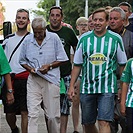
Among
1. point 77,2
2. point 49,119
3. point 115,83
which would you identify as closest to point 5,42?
point 49,119

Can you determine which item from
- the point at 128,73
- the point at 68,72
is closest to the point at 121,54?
the point at 128,73

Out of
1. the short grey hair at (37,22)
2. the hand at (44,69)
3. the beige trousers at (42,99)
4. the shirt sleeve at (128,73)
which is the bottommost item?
the beige trousers at (42,99)

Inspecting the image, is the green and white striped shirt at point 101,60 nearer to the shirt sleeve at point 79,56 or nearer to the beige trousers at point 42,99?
the shirt sleeve at point 79,56

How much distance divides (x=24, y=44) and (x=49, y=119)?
116 cm

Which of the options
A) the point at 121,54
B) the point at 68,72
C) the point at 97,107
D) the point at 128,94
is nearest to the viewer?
the point at 128,94

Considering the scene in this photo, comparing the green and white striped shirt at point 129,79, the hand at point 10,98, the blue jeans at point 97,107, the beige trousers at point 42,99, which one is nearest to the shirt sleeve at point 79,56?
the blue jeans at point 97,107

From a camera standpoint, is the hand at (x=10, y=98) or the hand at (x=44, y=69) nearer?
the hand at (x=44, y=69)

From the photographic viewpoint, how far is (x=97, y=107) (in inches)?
296

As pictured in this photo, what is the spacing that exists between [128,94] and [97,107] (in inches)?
37.1

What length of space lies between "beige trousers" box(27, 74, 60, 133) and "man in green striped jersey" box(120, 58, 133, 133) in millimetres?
1493

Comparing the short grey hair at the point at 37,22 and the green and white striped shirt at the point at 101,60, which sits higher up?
the short grey hair at the point at 37,22

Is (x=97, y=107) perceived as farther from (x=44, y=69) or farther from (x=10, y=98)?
(x=10, y=98)

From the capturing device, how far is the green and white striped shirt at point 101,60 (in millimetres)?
7289

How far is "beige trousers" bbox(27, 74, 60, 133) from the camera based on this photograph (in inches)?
311
